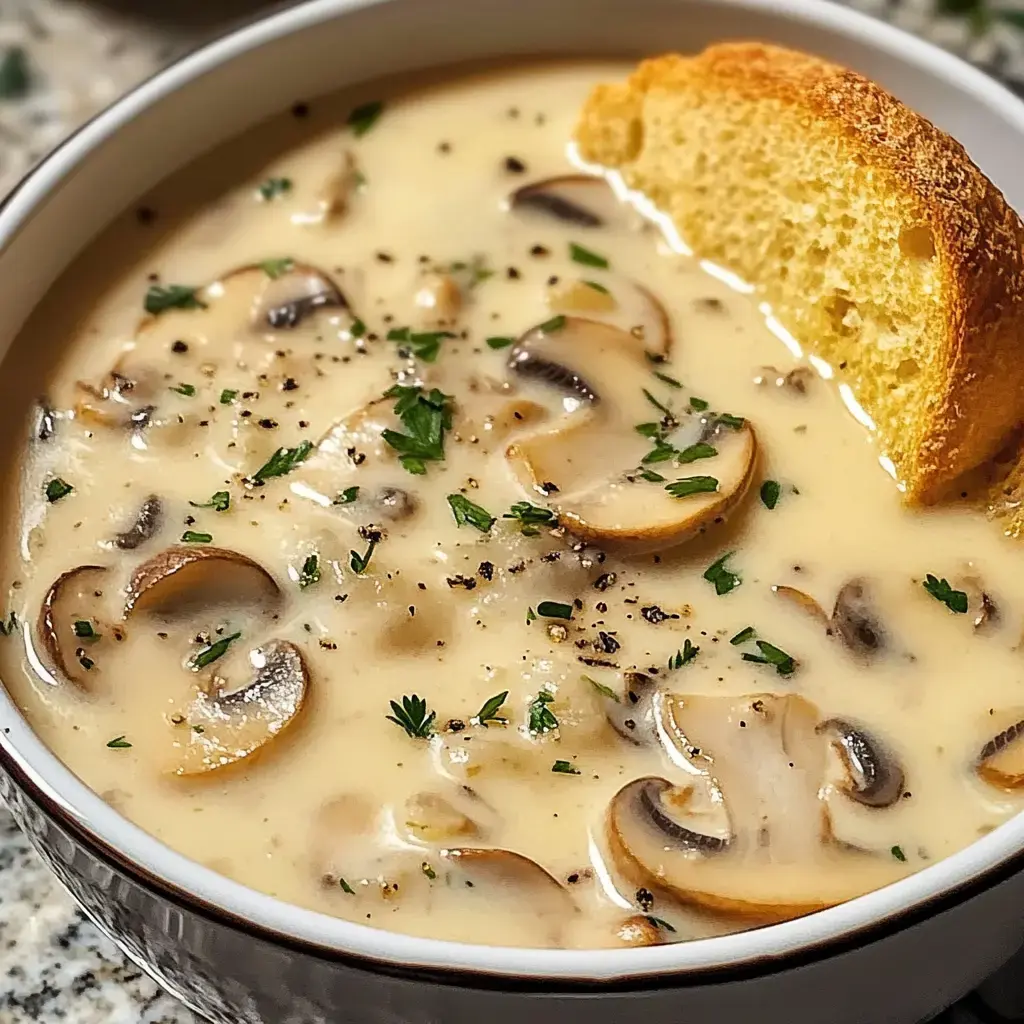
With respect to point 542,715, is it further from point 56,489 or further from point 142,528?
point 56,489

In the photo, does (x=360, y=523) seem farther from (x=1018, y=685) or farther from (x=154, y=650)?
(x=1018, y=685)

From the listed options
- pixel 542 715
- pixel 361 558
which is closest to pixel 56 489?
pixel 361 558

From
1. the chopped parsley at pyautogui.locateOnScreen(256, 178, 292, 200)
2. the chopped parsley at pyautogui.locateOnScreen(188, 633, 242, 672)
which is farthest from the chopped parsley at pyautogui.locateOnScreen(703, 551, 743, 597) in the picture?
the chopped parsley at pyautogui.locateOnScreen(256, 178, 292, 200)

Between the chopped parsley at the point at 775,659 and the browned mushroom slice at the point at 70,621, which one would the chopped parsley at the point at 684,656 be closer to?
the chopped parsley at the point at 775,659

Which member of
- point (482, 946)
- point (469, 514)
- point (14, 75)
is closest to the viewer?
point (482, 946)

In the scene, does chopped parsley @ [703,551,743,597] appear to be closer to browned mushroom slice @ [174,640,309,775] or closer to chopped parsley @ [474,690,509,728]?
chopped parsley @ [474,690,509,728]

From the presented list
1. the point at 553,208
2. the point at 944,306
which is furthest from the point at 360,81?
the point at 944,306

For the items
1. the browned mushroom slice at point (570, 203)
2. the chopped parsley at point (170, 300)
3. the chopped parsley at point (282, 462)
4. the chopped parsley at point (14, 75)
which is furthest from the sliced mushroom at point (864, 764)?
the chopped parsley at point (14, 75)
